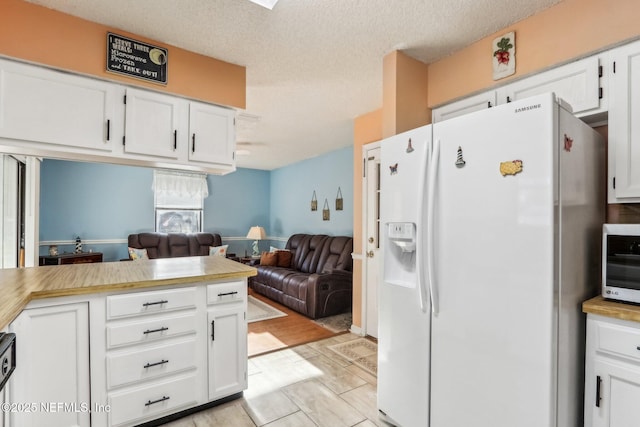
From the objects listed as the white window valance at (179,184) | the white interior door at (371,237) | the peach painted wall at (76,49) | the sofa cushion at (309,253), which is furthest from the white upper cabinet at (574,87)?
the white window valance at (179,184)

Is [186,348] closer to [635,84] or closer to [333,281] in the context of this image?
[333,281]

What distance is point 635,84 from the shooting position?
1.49 meters

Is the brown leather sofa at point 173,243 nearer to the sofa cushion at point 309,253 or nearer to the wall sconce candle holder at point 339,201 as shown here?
the sofa cushion at point 309,253

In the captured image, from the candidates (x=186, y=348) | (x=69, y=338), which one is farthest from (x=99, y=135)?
(x=186, y=348)

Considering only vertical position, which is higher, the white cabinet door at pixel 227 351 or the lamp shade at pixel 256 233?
the lamp shade at pixel 256 233

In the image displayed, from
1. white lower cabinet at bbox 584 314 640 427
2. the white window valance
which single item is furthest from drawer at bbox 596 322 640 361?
the white window valance

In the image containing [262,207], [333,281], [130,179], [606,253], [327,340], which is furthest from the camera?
[262,207]

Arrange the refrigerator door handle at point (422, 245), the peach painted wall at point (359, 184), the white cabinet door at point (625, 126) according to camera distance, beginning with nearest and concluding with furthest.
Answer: the white cabinet door at point (625, 126) < the refrigerator door handle at point (422, 245) < the peach painted wall at point (359, 184)

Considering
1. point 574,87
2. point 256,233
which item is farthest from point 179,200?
point 574,87

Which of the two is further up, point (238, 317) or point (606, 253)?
point (606, 253)

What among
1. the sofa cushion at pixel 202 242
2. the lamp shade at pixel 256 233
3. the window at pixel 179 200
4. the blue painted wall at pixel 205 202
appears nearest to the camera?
the blue painted wall at pixel 205 202

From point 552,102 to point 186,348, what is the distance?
226 cm

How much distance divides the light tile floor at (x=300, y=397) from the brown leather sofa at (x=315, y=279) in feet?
3.58

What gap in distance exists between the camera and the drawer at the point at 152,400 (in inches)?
66.9
